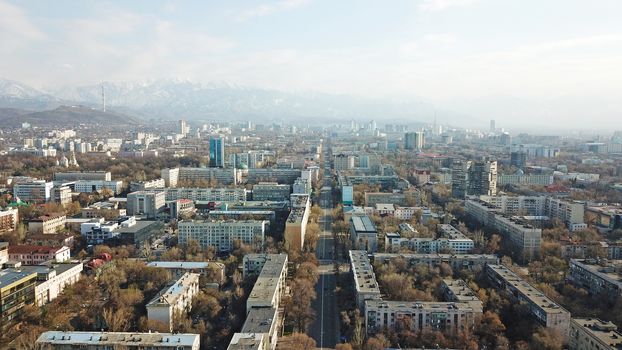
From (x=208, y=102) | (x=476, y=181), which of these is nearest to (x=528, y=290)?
(x=476, y=181)

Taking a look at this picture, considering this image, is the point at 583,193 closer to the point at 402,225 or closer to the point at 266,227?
the point at 402,225

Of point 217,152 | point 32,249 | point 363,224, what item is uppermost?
point 217,152

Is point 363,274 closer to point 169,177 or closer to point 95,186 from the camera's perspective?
point 95,186

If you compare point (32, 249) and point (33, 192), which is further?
point (33, 192)

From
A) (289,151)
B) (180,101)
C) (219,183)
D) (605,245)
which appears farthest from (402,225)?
(180,101)

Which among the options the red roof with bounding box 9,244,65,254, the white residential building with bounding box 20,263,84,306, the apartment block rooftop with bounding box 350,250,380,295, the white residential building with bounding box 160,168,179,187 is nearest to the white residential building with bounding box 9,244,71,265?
the red roof with bounding box 9,244,65,254

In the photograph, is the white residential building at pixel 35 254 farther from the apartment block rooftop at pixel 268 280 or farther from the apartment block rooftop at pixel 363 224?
the apartment block rooftop at pixel 363 224
